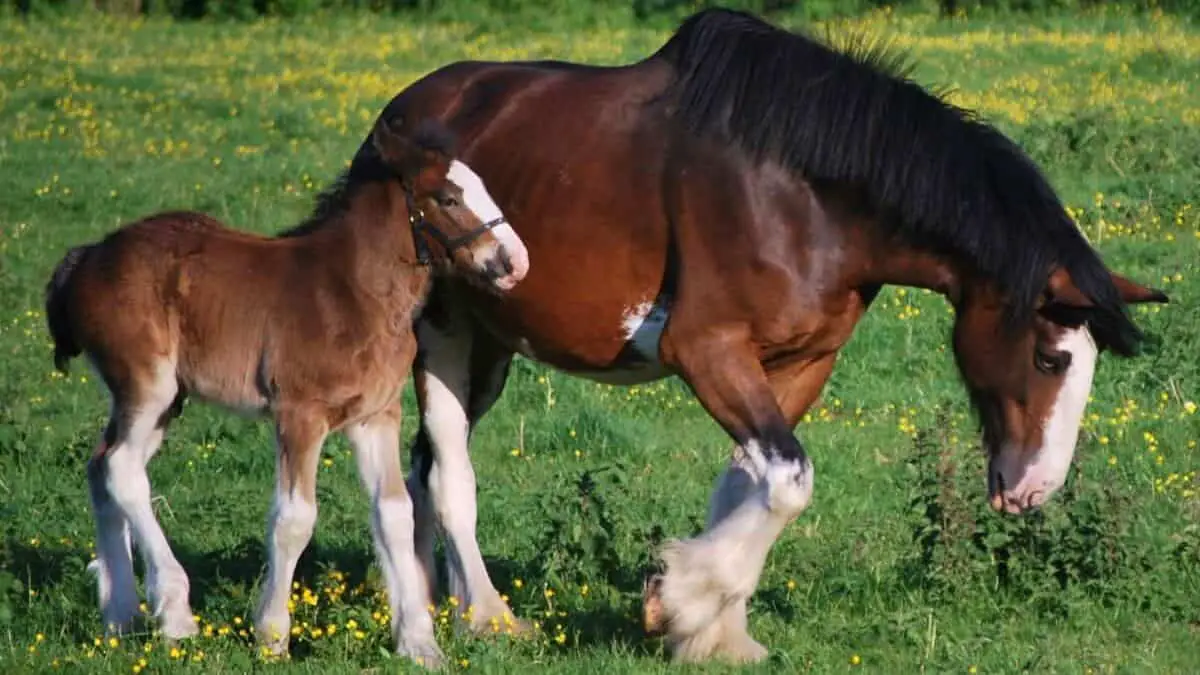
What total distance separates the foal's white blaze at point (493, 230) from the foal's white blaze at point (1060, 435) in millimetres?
1642

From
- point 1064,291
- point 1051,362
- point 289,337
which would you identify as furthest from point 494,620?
point 1064,291

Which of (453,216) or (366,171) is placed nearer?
(453,216)

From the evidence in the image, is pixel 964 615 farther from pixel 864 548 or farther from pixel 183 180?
pixel 183 180

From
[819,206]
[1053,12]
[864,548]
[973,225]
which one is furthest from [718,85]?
[1053,12]

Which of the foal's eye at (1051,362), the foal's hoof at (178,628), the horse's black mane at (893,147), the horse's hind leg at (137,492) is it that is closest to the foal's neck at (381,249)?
the horse's hind leg at (137,492)

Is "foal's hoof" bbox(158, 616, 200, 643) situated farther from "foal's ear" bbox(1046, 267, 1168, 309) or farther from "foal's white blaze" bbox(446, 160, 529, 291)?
"foal's ear" bbox(1046, 267, 1168, 309)

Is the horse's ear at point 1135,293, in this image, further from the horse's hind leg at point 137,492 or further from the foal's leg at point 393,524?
the horse's hind leg at point 137,492

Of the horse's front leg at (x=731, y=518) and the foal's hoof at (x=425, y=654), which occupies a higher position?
the horse's front leg at (x=731, y=518)

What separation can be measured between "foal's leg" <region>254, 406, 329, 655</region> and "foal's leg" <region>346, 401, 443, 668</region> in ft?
0.88

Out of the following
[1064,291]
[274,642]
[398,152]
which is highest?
[398,152]

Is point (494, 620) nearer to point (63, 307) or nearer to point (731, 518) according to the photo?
point (731, 518)

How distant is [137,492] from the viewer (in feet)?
22.0

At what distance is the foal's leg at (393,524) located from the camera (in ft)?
22.1

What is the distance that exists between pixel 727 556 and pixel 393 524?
3.61 feet
